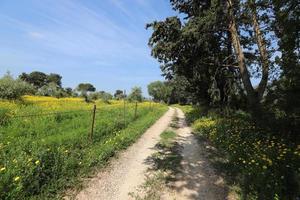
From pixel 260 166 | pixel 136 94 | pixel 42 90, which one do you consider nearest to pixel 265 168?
pixel 260 166

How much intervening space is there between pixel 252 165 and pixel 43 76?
397 feet

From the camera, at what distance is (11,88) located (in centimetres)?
2567

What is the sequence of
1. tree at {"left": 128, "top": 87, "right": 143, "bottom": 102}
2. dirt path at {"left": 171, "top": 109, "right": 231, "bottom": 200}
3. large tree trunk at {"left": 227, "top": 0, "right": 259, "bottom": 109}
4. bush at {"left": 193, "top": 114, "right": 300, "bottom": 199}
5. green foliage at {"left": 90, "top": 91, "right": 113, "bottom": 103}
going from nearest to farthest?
bush at {"left": 193, "top": 114, "right": 300, "bottom": 199} < dirt path at {"left": 171, "top": 109, "right": 231, "bottom": 200} < large tree trunk at {"left": 227, "top": 0, "right": 259, "bottom": 109} < green foliage at {"left": 90, "top": 91, "right": 113, "bottom": 103} < tree at {"left": 128, "top": 87, "right": 143, "bottom": 102}

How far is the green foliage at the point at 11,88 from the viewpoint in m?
25.3

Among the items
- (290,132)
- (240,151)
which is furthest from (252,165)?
(290,132)

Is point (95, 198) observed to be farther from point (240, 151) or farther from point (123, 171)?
point (240, 151)

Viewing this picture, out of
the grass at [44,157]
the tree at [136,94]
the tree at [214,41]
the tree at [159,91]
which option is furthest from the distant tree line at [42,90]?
the tree at [159,91]

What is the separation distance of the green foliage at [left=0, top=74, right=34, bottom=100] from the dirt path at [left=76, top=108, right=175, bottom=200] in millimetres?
20700

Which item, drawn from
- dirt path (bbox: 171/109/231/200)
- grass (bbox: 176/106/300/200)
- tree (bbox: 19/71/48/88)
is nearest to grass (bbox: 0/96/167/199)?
dirt path (bbox: 171/109/231/200)

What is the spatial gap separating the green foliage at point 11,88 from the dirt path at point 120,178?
815 inches

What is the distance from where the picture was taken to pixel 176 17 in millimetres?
14875

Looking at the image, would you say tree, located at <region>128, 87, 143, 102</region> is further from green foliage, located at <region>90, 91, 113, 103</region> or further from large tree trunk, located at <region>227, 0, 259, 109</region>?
large tree trunk, located at <region>227, 0, 259, 109</region>

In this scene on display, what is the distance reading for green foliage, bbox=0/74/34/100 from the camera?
25.3 meters

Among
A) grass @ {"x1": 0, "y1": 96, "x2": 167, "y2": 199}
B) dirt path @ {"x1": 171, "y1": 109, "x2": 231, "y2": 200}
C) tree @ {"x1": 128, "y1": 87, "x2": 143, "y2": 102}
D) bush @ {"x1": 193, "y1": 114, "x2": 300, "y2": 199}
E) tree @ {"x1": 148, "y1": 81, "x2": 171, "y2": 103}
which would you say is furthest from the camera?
tree @ {"x1": 148, "y1": 81, "x2": 171, "y2": 103}
